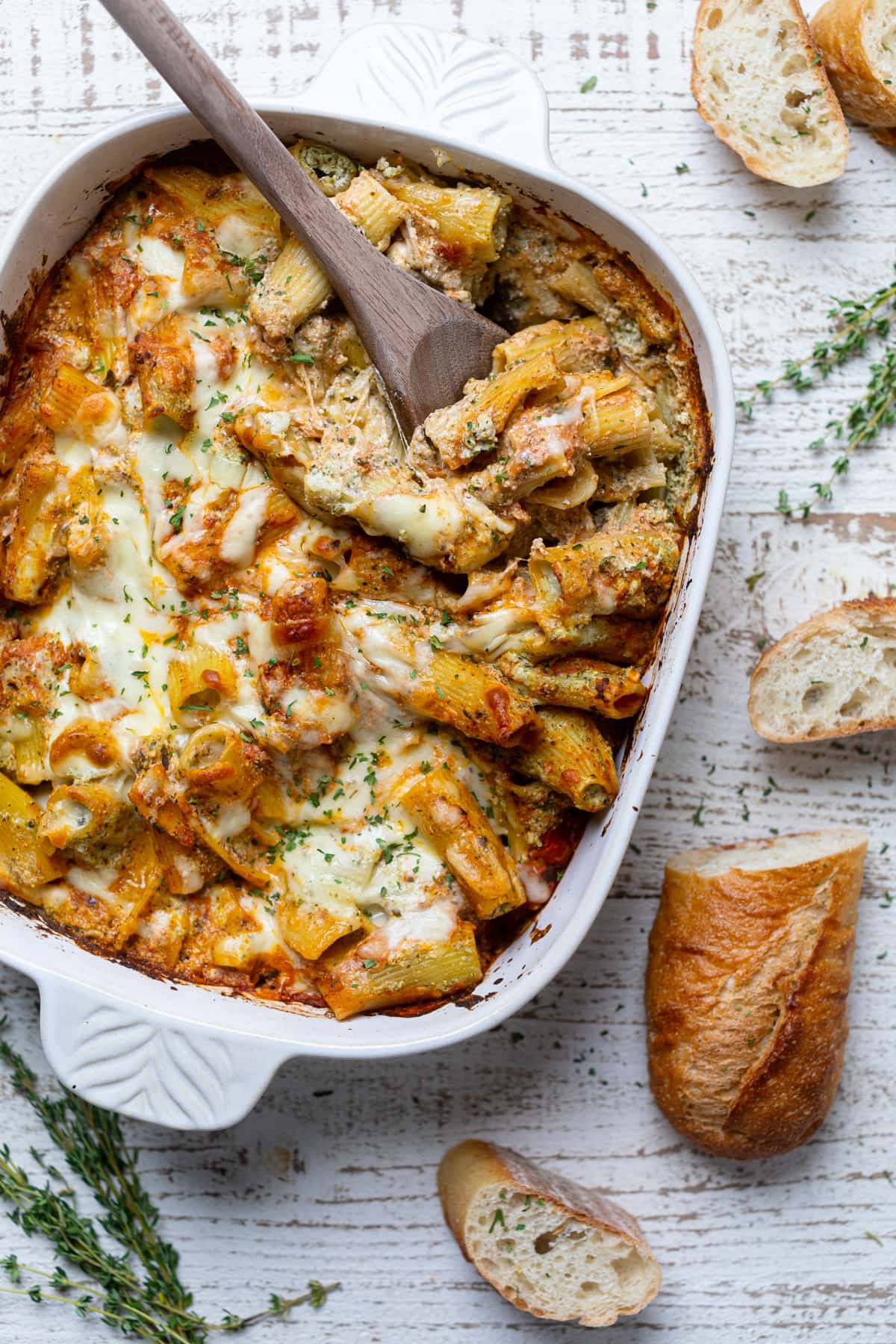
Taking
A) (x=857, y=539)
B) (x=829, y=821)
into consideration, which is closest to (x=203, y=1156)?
(x=829, y=821)

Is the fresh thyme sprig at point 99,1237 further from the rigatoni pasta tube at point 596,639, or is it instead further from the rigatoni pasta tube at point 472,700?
the rigatoni pasta tube at point 596,639

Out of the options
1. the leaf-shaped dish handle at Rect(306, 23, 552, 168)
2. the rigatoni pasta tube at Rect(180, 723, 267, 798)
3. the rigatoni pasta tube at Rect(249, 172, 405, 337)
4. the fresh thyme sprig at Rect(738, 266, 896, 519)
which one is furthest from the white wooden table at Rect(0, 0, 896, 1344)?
the rigatoni pasta tube at Rect(180, 723, 267, 798)

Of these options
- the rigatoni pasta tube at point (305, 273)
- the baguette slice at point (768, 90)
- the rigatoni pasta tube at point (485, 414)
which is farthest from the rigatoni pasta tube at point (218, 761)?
the baguette slice at point (768, 90)

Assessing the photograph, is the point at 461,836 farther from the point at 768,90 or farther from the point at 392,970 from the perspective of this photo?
the point at 768,90

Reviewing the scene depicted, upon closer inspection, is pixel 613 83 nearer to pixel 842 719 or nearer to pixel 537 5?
pixel 537 5

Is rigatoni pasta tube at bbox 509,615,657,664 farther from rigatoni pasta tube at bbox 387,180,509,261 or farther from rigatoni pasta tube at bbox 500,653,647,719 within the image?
rigatoni pasta tube at bbox 387,180,509,261

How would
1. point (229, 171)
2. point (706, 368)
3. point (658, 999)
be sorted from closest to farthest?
point (706, 368)
point (229, 171)
point (658, 999)

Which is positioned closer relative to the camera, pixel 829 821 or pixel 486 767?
pixel 486 767
